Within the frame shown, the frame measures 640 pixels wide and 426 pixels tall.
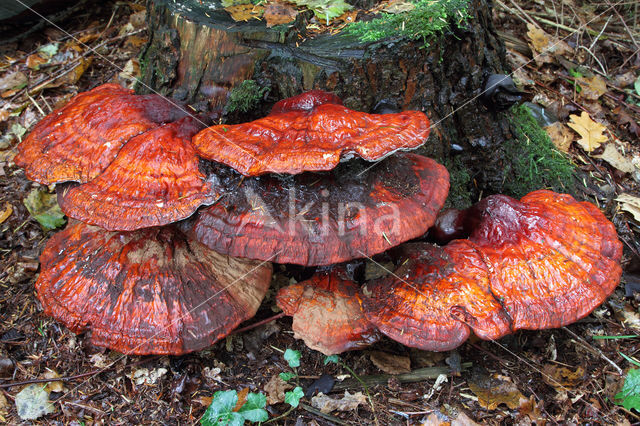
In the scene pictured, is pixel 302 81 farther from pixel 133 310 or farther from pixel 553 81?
pixel 553 81

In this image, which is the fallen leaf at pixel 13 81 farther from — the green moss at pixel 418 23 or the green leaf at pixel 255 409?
the green leaf at pixel 255 409

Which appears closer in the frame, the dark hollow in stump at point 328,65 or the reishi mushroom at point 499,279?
the reishi mushroom at point 499,279

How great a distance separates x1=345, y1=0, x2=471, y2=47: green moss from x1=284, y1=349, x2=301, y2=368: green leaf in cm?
296

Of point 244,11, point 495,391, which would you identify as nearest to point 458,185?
point 495,391

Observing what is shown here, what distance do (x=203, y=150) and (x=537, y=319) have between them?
275 centimetres

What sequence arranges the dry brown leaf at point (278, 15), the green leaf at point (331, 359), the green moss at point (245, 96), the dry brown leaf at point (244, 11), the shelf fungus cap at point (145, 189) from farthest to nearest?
the dry brown leaf at point (244, 11)
the dry brown leaf at point (278, 15)
the green moss at point (245, 96)
the green leaf at point (331, 359)
the shelf fungus cap at point (145, 189)

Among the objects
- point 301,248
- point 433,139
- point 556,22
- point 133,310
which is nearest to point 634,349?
point 433,139

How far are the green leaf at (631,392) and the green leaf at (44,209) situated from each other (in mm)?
5618

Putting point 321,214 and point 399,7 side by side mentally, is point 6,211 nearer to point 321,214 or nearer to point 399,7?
point 321,214

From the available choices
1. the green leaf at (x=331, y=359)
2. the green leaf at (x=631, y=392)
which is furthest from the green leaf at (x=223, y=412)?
the green leaf at (x=631, y=392)

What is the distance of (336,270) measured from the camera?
3.93 meters

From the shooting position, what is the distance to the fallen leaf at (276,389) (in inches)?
140

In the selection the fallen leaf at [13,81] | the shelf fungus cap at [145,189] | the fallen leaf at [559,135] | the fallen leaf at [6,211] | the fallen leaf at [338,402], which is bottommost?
the fallen leaf at [338,402]

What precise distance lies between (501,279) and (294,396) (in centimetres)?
185
